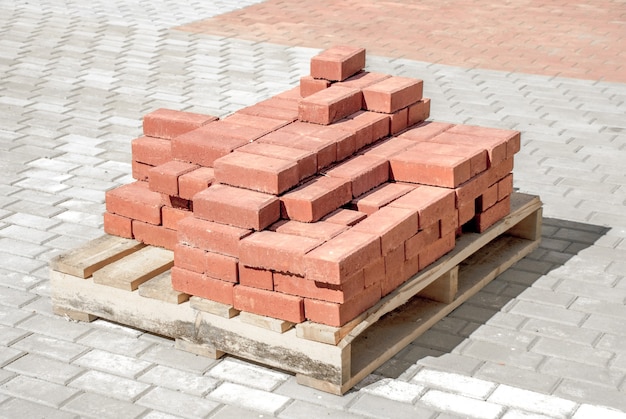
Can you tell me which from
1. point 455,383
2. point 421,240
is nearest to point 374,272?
point 421,240

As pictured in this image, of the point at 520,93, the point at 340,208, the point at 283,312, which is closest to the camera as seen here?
the point at 283,312

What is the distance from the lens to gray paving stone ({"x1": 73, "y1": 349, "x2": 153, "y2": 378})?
623cm

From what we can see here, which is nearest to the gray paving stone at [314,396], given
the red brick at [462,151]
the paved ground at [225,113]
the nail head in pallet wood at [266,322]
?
the paved ground at [225,113]

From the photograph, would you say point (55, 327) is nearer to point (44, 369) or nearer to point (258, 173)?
point (44, 369)

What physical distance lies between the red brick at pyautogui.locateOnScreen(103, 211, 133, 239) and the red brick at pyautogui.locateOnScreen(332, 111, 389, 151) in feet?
4.89

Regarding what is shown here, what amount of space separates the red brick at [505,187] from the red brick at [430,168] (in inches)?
21.4

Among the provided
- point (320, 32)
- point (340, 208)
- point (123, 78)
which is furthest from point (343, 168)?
point (320, 32)

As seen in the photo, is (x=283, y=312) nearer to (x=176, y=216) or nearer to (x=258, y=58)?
(x=176, y=216)

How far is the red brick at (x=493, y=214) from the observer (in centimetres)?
717

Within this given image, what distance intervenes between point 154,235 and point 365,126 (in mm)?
1526

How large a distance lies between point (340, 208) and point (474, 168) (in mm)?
992

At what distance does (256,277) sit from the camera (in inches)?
238

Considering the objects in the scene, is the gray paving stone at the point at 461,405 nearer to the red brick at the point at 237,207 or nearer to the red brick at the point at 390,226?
the red brick at the point at 390,226

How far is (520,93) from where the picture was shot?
1158 centimetres
